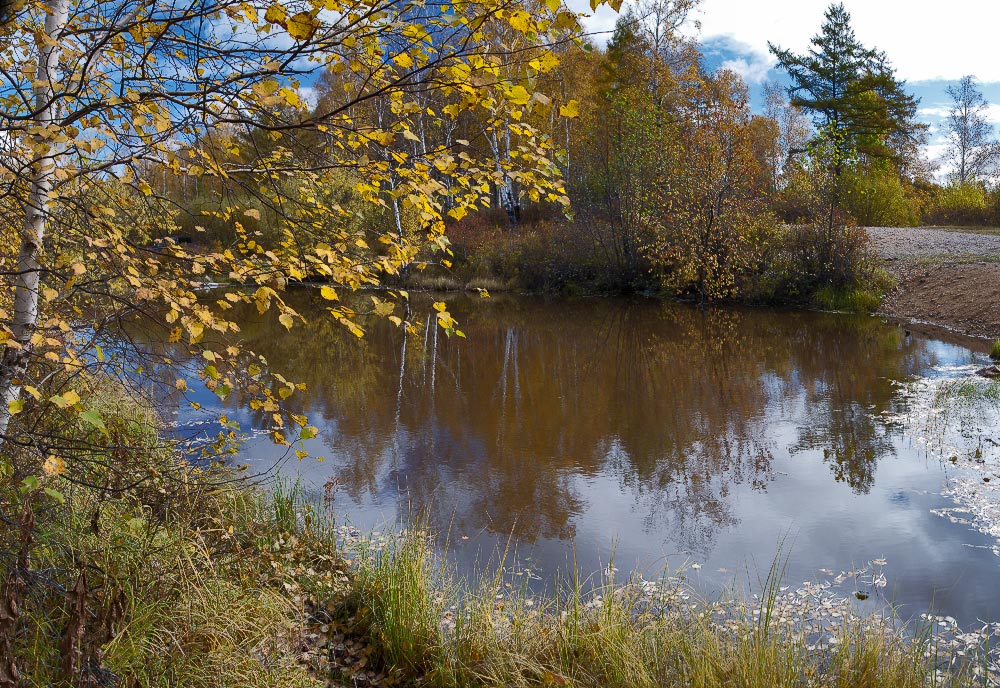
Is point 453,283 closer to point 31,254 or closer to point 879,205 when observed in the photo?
point 879,205

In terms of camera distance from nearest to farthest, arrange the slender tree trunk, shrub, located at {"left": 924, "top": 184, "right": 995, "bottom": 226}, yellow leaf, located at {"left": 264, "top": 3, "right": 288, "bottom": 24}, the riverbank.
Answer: yellow leaf, located at {"left": 264, "top": 3, "right": 288, "bottom": 24}
the slender tree trunk
the riverbank
shrub, located at {"left": 924, "top": 184, "right": 995, "bottom": 226}

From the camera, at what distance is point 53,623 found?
345cm

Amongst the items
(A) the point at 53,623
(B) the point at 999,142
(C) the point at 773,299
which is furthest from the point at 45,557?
(B) the point at 999,142

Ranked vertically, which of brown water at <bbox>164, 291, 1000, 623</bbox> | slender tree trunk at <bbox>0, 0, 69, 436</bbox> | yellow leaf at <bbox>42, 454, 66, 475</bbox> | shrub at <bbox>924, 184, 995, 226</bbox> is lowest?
brown water at <bbox>164, 291, 1000, 623</bbox>

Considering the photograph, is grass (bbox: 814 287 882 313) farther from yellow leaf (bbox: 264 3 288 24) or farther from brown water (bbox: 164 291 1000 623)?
yellow leaf (bbox: 264 3 288 24)

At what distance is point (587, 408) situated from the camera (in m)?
10.4

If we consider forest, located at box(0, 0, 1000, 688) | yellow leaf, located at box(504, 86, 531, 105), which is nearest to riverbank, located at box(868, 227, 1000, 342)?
forest, located at box(0, 0, 1000, 688)

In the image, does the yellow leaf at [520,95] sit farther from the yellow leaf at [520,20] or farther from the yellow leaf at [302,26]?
the yellow leaf at [302,26]

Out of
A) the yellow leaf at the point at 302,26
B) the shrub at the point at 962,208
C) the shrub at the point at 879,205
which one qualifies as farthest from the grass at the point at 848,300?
the yellow leaf at the point at 302,26

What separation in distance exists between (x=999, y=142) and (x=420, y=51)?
153 feet

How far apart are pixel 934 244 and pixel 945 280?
3992 mm

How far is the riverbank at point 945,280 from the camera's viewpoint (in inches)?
607

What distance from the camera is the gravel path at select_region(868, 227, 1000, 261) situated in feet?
64.3

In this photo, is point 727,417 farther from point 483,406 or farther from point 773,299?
point 773,299
